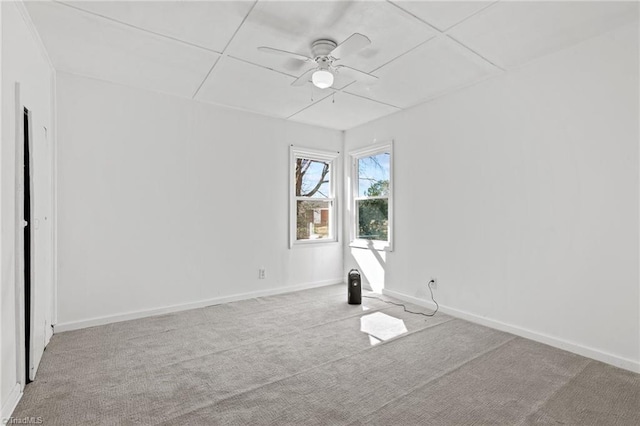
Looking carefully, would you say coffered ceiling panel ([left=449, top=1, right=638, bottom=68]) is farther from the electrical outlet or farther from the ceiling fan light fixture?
the electrical outlet

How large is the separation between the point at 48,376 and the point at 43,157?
68.2 inches

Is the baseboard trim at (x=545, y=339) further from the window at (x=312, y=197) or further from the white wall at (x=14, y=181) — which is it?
the white wall at (x=14, y=181)

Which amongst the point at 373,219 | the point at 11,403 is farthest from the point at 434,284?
the point at 11,403

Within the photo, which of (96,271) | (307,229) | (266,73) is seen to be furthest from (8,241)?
(307,229)

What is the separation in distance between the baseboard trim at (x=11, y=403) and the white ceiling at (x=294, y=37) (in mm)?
2484

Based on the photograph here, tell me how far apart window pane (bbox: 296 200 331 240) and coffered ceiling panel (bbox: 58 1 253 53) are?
2805 millimetres

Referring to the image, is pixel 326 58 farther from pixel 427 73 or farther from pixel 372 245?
pixel 372 245

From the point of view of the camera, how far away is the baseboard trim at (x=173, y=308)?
3188 millimetres

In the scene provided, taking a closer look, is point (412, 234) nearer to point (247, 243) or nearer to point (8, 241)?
point (247, 243)

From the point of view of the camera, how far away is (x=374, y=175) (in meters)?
4.85

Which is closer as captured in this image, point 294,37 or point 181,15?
point 181,15

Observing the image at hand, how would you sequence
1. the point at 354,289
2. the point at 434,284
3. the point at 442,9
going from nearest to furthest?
the point at 442,9 → the point at 434,284 → the point at 354,289

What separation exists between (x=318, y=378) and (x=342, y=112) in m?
3.27

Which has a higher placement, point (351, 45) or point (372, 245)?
point (351, 45)
